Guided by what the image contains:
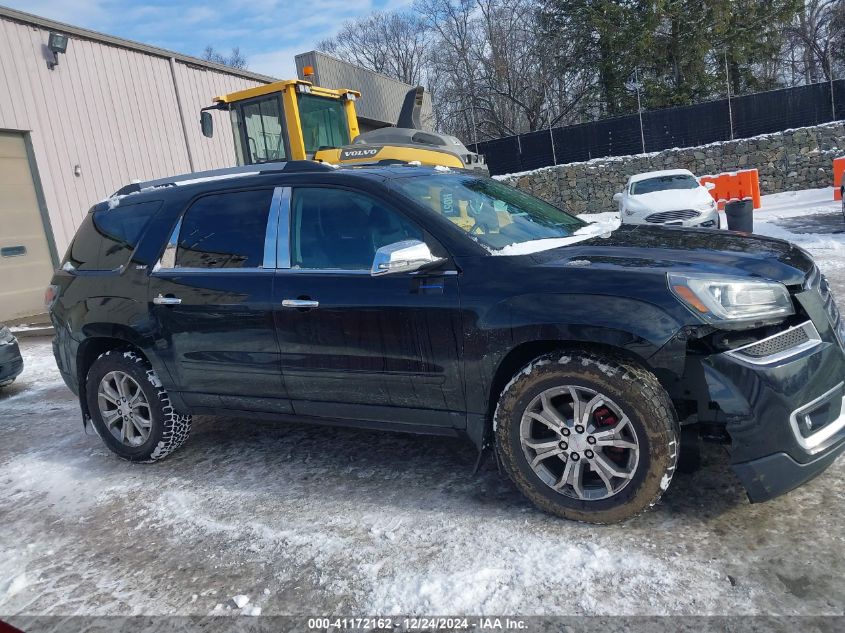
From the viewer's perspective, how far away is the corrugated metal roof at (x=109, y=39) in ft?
36.8

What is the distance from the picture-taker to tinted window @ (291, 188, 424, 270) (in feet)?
11.4

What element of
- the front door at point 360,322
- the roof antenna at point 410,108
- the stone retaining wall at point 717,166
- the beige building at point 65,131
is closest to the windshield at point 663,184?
the roof antenna at point 410,108

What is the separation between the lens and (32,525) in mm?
3723

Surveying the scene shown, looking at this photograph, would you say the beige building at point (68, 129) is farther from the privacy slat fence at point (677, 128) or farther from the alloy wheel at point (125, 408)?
the privacy slat fence at point (677, 128)

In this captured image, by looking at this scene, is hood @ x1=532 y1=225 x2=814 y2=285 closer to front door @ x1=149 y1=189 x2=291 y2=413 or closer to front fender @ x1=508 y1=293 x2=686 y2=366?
front fender @ x1=508 y1=293 x2=686 y2=366

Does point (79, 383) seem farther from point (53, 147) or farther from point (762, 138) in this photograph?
point (762, 138)

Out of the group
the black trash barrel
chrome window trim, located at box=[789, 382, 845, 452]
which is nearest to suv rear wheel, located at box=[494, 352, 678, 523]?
chrome window trim, located at box=[789, 382, 845, 452]

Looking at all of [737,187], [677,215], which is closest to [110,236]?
[677,215]

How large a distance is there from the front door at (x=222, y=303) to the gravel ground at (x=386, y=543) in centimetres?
61

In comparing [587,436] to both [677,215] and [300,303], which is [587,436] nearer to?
[300,303]

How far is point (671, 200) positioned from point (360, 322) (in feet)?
37.0

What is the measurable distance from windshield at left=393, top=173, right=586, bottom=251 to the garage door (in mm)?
10529

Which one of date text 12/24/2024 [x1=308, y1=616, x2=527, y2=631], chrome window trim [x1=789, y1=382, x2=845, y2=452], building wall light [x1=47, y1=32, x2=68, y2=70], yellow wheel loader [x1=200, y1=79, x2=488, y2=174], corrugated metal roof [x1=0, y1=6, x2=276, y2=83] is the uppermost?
corrugated metal roof [x1=0, y1=6, x2=276, y2=83]

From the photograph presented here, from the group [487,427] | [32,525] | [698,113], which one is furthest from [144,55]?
[698,113]
